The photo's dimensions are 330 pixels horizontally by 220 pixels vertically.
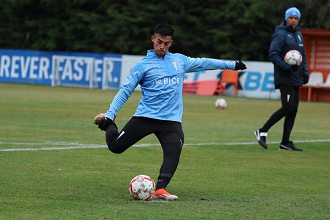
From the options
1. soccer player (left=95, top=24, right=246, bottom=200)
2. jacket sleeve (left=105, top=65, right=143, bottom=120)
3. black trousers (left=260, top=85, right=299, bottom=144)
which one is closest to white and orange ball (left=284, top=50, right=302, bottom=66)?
black trousers (left=260, top=85, right=299, bottom=144)

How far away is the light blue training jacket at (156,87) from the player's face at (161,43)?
0.09 metres

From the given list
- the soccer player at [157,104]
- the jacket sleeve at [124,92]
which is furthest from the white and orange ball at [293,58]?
the jacket sleeve at [124,92]

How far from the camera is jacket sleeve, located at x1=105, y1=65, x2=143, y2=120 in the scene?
844cm

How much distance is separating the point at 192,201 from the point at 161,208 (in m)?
0.57

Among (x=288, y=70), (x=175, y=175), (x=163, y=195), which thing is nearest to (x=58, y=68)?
(x=288, y=70)

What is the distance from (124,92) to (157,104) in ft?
1.19

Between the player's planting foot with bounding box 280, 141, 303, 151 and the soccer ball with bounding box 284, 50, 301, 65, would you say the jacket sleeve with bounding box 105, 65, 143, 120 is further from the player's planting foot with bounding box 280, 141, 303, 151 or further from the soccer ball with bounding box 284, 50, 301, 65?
the player's planting foot with bounding box 280, 141, 303, 151

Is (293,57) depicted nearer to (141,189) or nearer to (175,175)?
(175,175)

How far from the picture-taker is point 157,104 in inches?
337

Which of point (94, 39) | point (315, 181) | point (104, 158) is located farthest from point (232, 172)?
point (94, 39)

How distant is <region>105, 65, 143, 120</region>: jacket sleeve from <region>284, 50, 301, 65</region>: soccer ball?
531 cm

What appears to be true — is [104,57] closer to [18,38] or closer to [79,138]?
[18,38]

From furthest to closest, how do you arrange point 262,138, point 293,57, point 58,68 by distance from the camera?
point 58,68 < point 262,138 < point 293,57

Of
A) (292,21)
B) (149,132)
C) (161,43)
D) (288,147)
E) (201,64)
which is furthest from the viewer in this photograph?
(288,147)
